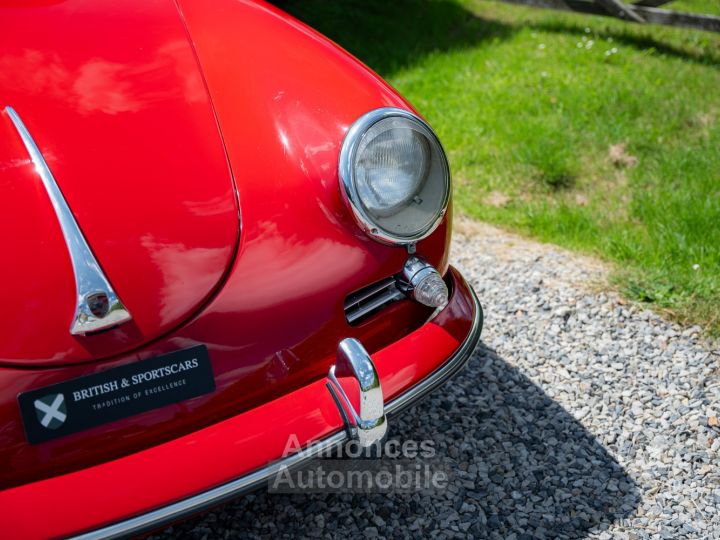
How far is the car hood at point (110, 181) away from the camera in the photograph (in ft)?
4.83

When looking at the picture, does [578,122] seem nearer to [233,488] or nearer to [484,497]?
[484,497]

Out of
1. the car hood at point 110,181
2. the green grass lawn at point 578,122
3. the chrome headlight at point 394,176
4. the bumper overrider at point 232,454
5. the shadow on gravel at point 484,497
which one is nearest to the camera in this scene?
the bumper overrider at point 232,454

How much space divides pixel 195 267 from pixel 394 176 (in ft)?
1.63

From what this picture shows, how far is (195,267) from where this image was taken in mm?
1565

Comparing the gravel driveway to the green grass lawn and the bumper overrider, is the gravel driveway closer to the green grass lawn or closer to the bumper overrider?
the green grass lawn

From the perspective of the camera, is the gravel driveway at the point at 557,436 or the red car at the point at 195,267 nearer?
the red car at the point at 195,267

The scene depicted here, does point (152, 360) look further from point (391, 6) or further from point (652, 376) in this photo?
point (391, 6)

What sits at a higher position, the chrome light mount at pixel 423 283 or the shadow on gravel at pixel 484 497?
the chrome light mount at pixel 423 283

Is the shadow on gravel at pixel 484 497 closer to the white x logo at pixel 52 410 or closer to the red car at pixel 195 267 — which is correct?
the red car at pixel 195 267

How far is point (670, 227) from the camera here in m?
3.25

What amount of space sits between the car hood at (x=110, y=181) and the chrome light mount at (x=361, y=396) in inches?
12.3

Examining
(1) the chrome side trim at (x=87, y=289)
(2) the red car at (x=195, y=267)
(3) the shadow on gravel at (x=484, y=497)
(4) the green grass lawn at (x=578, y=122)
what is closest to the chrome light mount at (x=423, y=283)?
(2) the red car at (x=195, y=267)

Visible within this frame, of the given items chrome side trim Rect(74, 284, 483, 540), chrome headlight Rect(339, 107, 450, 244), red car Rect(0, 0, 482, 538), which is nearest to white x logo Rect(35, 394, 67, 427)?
red car Rect(0, 0, 482, 538)

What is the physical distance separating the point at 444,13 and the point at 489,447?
15.1 ft
